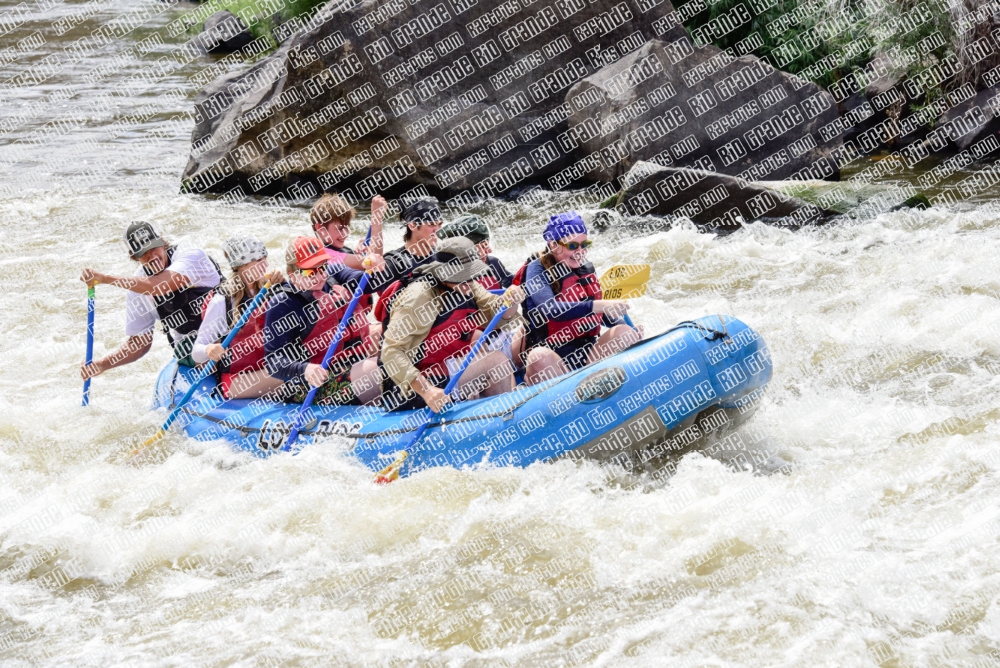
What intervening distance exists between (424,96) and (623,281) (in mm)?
5925

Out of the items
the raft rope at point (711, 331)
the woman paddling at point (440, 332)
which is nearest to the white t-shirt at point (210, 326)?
the woman paddling at point (440, 332)

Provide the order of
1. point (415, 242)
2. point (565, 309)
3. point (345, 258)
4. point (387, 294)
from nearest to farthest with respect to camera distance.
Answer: point (565, 309), point (387, 294), point (415, 242), point (345, 258)

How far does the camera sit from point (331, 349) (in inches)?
221

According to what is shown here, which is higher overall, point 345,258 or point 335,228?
point 335,228

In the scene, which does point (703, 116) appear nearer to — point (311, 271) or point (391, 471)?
point (311, 271)

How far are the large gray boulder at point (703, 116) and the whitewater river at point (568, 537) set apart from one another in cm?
305

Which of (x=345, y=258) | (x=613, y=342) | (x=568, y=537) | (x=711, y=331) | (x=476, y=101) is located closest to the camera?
(x=568, y=537)

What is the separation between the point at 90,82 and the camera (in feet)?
55.8

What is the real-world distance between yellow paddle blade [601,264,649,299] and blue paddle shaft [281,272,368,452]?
1.34 meters


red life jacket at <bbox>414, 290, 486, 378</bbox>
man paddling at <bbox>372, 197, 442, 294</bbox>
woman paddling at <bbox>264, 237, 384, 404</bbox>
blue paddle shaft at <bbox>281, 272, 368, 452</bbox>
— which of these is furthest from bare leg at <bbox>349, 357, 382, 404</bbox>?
man paddling at <bbox>372, 197, 442, 294</bbox>

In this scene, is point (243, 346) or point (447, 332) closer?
point (447, 332)

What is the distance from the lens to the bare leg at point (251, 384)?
5.89 m

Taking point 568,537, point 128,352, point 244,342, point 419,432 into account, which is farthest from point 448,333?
point 128,352

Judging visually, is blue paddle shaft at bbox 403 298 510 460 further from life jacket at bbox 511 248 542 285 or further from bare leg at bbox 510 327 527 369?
bare leg at bbox 510 327 527 369
